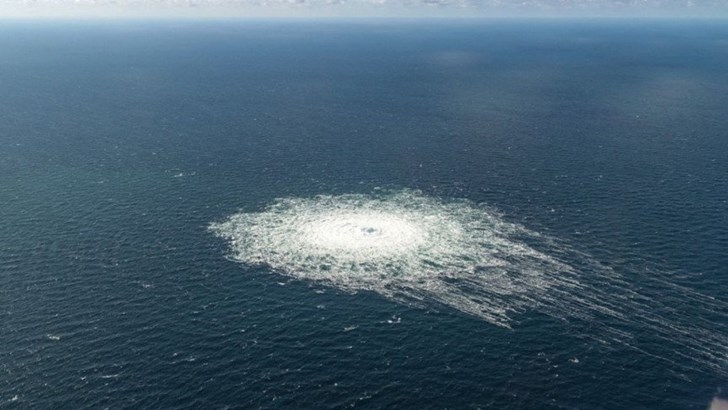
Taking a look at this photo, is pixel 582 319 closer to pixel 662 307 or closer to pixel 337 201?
pixel 662 307

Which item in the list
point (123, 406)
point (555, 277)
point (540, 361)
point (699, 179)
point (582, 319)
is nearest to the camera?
point (123, 406)

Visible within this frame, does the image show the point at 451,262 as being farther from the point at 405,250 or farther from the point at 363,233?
the point at 363,233

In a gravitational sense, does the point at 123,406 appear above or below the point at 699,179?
below

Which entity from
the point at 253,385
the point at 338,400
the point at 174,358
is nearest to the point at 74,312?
the point at 174,358

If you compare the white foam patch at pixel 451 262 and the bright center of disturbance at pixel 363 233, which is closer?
the white foam patch at pixel 451 262

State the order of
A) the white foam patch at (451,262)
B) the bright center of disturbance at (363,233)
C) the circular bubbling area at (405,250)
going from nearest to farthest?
1. the white foam patch at (451,262)
2. the circular bubbling area at (405,250)
3. the bright center of disturbance at (363,233)
